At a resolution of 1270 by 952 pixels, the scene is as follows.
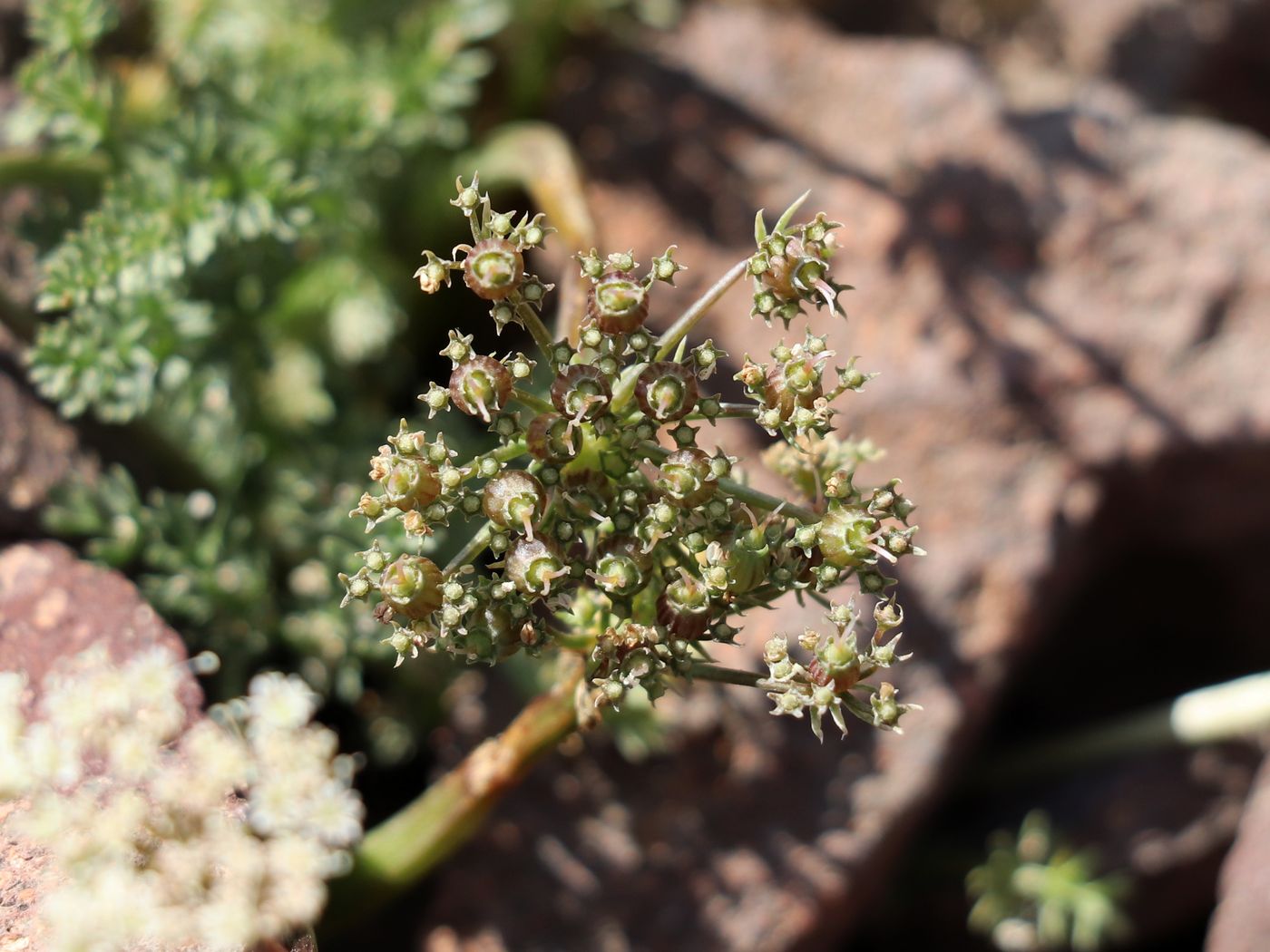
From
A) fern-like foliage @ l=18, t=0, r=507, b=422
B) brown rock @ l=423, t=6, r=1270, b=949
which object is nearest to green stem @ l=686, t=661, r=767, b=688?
brown rock @ l=423, t=6, r=1270, b=949

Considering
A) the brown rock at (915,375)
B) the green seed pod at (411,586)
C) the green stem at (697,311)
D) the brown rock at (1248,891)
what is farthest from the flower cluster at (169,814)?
the brown rock at (1248,891)

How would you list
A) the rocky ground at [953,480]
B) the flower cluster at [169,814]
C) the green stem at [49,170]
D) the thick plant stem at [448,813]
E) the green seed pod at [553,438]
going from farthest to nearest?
1. the rocky ground at [953,480]
2. the green stem at [49,170]
3. the thick plant stem at [448,813]
4. the green seed pod at [553,438]
5. the flower cluster at [169,814]

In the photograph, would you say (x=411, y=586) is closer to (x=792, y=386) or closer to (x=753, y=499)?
(x=753, y=499)

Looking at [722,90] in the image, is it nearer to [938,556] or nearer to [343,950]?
[938,556]

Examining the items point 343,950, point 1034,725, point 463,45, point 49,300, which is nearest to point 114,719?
point 49,300

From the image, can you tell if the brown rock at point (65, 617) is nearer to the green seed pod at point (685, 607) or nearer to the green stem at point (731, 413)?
the green seed pod at point (685, 607)

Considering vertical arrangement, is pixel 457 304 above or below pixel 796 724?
above
